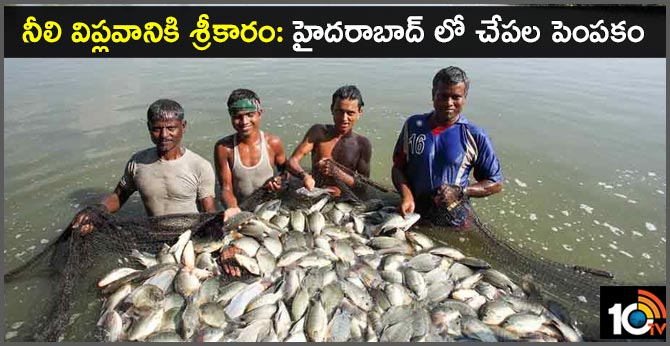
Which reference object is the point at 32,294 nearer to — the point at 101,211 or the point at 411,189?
the point at 101,211

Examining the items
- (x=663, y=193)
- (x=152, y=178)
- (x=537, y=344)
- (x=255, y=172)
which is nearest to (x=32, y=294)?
(x=152, y=178)

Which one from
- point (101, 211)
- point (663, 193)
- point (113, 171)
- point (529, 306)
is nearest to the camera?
point (529, 306)

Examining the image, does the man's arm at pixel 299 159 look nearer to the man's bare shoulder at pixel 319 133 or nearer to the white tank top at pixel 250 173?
the man's bare shoulder at pixel 319 133

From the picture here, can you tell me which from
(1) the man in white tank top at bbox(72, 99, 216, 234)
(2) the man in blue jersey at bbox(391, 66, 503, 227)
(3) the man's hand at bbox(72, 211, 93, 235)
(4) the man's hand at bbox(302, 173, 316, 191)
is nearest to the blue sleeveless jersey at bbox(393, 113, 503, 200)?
(2) the man in blue jersey at bbox(391, 66, 503, 227)

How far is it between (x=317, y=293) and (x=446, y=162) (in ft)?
6.24

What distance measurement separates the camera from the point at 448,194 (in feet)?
13.9

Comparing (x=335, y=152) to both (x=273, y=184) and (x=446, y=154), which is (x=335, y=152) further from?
(x=446, y=154)

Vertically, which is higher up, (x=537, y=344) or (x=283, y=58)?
(x=283, y=58)

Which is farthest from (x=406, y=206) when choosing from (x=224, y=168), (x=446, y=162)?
(x=224, y=168)

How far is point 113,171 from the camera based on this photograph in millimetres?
7094

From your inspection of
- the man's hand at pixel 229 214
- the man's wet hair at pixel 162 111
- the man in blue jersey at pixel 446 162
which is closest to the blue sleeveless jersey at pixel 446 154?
the man in blue jersey at pixel 446 162

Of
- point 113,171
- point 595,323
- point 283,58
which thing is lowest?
point 595,323

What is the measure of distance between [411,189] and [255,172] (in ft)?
5.75

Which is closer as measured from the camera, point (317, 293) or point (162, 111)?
point (317, 293)
